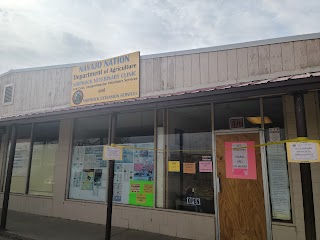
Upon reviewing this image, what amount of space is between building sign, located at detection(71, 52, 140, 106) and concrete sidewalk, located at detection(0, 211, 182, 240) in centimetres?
363

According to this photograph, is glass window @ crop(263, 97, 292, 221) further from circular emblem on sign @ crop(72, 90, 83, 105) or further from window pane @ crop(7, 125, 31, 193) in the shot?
window pane @ crop(7, 125, 31, 193)

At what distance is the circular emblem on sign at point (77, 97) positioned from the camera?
898cm


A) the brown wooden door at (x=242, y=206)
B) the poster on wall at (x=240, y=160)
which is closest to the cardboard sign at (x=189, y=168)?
the brown wooden door at (x=242, y=206)

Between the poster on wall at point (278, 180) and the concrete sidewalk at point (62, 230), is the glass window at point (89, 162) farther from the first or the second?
the poster on wall at point (278, 180)

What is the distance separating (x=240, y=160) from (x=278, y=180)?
856 millimetres

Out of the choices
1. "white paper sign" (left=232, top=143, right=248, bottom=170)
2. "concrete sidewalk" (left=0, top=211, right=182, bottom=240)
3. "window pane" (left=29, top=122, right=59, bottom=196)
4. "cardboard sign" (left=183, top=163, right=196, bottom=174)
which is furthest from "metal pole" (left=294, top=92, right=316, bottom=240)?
"window pane" (left=29, top=122, right=59, bottom=196)

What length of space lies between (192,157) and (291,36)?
11.6 ft

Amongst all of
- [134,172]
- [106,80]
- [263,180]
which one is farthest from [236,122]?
[106,80]

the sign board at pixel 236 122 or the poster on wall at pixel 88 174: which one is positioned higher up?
the sign board at pixel 236 122

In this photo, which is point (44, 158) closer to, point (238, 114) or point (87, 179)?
point (87, 179)

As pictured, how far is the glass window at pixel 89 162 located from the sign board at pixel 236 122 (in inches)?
147

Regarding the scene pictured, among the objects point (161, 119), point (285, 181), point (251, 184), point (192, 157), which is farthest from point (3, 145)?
point (285, 181)

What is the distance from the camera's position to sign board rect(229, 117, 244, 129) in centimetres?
616

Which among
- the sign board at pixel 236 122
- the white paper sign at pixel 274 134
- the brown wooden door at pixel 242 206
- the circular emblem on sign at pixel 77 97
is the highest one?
the circular emblem on sign at pixel 77 97
